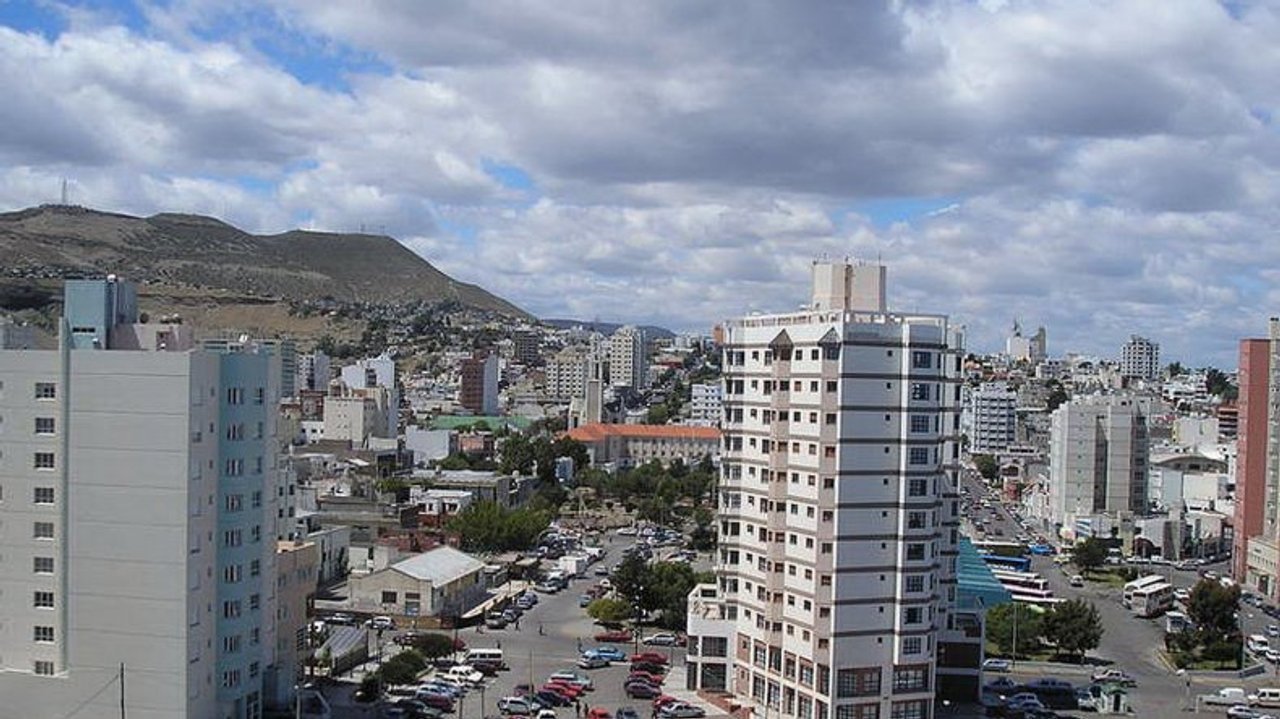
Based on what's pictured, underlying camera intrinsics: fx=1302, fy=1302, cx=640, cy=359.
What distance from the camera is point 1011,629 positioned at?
3906cm

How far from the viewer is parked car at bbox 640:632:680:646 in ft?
124

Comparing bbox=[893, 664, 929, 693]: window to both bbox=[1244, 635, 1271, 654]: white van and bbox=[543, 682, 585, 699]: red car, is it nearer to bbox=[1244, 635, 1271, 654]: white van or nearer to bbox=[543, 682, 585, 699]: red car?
bbox=[543, 682, 585, 699]: red car

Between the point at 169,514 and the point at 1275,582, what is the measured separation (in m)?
42.8

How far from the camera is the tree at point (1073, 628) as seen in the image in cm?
3803

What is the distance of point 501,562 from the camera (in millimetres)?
52156

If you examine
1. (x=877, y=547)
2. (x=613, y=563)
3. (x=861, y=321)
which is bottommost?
(x=613, y=563)

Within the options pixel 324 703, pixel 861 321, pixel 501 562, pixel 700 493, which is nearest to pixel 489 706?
pixel 324 703

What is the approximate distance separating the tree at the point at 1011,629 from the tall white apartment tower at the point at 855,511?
10.5m

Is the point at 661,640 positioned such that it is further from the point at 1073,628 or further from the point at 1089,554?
the point at 1089,554

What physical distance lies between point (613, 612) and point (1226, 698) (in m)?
17.6

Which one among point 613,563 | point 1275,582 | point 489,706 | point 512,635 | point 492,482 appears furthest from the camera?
point 492,482

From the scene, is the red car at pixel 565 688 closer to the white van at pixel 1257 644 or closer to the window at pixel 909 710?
the window at pixel 909 710

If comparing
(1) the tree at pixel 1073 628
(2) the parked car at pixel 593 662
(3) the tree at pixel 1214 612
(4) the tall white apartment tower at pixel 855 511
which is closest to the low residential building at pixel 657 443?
(3) the tree at pixel 1214 612

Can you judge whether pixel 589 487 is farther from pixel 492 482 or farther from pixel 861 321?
pixel 861 321
